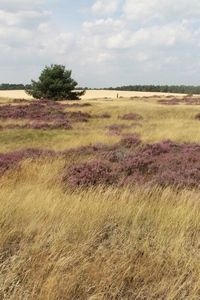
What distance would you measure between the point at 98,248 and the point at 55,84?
186 ft

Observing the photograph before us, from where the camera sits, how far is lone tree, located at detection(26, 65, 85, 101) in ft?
200

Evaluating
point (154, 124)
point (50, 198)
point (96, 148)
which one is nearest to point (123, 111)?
point (154, 124)

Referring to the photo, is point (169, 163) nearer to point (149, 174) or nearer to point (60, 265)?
point (149, 174)

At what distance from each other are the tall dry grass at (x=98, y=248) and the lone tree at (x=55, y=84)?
54946mm

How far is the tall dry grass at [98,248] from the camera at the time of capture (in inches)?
159

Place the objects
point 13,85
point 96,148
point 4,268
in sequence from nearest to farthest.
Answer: point 4,268
point 96,148
point 13,85

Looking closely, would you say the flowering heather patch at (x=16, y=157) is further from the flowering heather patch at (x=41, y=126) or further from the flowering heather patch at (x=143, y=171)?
the flowering heather patch at (x=41, y=126)

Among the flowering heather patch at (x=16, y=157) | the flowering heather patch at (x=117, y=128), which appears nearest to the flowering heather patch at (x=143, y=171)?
the flowering heather patch at (x=16, y=157)

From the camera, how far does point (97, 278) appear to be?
4184 millimetres

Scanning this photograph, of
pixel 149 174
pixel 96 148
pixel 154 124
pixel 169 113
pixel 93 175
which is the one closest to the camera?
pixel 93 175

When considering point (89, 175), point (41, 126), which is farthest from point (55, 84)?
point (89, 175)

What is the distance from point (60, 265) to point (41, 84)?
59.0 m

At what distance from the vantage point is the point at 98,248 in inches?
190

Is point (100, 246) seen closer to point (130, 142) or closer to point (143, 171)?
point (143, 171)
